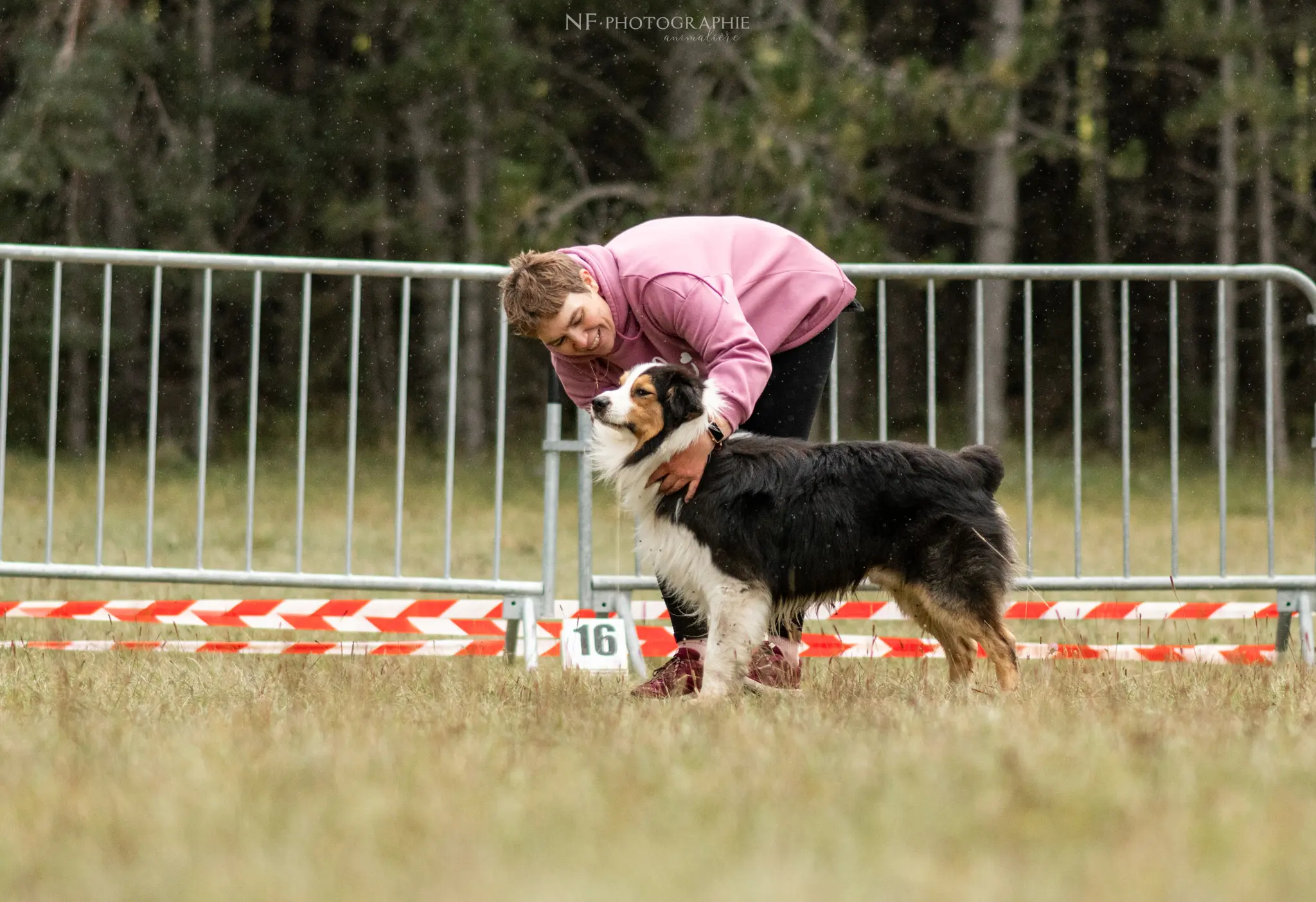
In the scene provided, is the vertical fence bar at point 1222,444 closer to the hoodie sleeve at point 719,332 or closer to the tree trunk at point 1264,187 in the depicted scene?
the hoodie sleeve at point 719,332

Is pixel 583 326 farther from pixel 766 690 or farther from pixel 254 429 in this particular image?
pixel 254 429

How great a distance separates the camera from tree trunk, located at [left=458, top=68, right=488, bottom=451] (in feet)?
58.0

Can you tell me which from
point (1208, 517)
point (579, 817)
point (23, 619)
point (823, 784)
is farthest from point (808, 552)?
point (1208, 517)

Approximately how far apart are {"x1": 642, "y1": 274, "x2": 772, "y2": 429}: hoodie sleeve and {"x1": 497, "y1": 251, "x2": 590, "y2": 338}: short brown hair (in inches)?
10.1

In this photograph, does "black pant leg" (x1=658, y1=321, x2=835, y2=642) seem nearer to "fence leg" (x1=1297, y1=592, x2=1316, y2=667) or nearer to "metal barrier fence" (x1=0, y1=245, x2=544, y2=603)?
"metal barrier fence" (x1=0, y1=245, x2=544, y2=603)

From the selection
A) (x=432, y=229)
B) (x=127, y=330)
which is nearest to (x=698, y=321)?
(x=432, y=229)

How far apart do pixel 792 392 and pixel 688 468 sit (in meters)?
0.65

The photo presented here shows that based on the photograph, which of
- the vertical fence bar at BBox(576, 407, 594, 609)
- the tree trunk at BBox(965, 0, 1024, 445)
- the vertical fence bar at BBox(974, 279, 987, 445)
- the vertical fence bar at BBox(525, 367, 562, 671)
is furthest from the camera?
the tree trunk at BBox(965, 0, 1024, 445)

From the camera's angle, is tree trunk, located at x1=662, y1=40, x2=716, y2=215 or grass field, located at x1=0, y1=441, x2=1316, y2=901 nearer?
grass field, located at x1=0, y1=441, x2=1316, y2=901

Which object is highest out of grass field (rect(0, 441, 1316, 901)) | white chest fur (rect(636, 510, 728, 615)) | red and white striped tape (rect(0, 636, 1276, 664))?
white chest fur (rect(636, 510, 728, 615))

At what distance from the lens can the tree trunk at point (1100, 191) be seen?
21969 mm

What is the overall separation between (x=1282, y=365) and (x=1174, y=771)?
2177 cm

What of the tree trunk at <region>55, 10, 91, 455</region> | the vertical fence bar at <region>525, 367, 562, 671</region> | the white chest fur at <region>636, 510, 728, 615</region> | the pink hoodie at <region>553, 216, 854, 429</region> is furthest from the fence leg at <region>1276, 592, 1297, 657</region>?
the tree trunk at <region>55, 10, 91, 455</region>

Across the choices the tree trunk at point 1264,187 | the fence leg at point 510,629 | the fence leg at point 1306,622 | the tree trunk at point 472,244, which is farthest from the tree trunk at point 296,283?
the fence leg at point 1306,622
